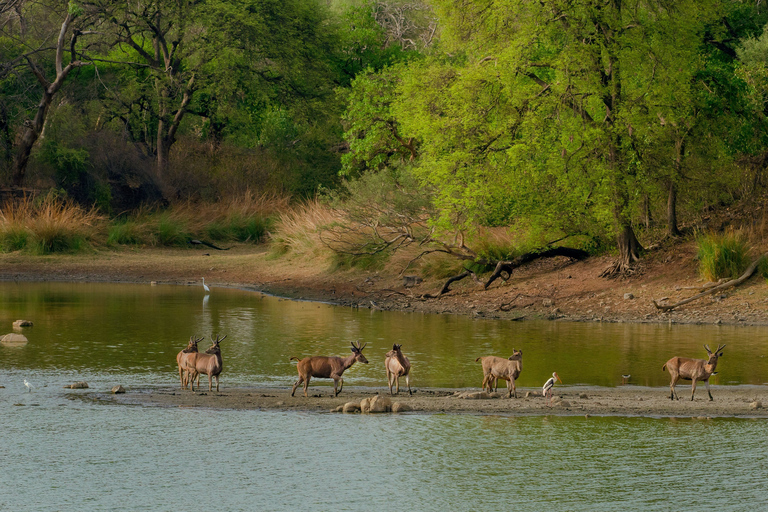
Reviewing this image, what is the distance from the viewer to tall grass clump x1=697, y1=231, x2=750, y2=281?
21328 mm

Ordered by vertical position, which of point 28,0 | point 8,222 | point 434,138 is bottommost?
point 8,222

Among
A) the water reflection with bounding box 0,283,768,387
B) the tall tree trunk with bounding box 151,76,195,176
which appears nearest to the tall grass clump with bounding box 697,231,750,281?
the water reflection with bounding box 0,283,768,387

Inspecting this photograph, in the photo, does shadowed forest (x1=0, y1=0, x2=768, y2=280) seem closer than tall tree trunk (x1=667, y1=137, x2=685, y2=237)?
Yes

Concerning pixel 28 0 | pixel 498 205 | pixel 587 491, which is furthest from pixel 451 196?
pixel 28 0

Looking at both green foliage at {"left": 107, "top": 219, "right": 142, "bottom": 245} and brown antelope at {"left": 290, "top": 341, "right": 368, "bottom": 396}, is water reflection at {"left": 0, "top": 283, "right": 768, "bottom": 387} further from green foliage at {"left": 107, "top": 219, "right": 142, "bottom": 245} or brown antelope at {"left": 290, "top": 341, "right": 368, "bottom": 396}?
green foliage at {"left": 107, "top": 219, "right": 142, "bottom": 245}

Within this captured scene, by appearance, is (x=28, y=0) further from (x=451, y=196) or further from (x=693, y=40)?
(x=693, y=40)

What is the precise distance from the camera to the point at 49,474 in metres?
8.30

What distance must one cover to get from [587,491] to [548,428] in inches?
87.4

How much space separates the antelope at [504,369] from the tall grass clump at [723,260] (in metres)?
11.0

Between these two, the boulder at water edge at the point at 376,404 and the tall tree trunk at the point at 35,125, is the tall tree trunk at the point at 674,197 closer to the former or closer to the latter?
the boulder at water edge at the point at 376,404

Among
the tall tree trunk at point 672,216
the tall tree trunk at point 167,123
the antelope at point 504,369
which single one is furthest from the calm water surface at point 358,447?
the tall tree trunk at point 167,123

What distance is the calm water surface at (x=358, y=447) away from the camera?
7805mm

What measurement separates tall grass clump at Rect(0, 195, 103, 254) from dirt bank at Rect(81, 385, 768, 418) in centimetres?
2161

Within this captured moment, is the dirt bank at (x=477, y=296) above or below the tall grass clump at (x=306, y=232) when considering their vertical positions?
below
